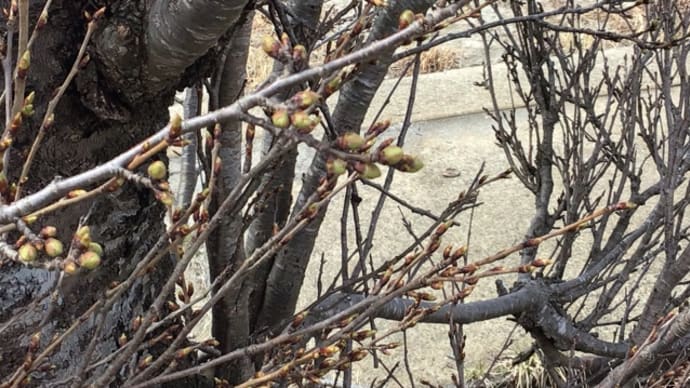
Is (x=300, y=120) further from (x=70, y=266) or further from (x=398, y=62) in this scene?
(x=398, y=62)

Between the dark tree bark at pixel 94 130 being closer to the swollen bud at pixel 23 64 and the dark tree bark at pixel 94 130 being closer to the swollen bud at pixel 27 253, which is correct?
the swollen bud at pixel 23 64

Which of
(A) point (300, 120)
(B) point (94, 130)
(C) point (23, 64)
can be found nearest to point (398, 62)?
(B) point (94, 130)

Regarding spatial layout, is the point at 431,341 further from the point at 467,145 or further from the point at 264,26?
the point at 264,26

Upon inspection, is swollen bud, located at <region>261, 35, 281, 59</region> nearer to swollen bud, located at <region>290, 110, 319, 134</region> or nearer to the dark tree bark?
swollen bud, located at <region>290, 110, 319, 134</region>

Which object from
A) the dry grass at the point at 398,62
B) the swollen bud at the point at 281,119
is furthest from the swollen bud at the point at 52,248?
the dry grass at the point at 398,62

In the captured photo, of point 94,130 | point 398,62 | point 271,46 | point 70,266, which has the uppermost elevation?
point 398,62

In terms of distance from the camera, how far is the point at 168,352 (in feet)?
4.23

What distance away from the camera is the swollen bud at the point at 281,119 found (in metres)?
0.72

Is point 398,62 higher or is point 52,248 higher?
point 398,62

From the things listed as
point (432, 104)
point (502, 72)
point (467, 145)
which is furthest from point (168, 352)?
point (502, 72)

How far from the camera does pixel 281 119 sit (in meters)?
0.72

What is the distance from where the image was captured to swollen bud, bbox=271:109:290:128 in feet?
2.36

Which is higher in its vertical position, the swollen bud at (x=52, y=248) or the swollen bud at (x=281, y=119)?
the swollen bud at (x=281, y=119)

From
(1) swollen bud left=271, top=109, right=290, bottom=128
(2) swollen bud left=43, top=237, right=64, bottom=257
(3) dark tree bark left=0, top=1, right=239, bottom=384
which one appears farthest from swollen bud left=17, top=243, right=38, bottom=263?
(3) dark tree bark left=0, top=1, right=239, bottom=384
